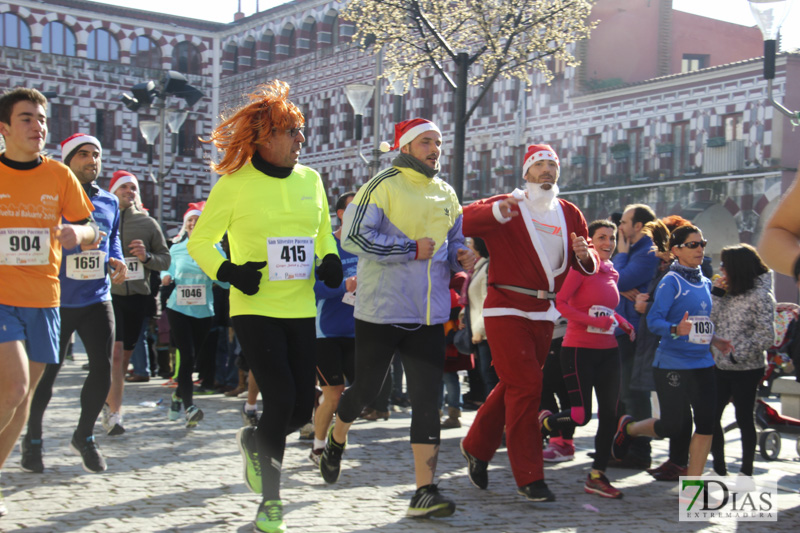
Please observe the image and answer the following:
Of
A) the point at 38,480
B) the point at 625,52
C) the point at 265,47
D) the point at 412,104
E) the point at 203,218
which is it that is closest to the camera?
the point at 203,218

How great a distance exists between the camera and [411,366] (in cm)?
625

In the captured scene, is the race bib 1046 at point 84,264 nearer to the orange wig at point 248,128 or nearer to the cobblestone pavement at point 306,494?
the cobblestone pavement at point 306,494

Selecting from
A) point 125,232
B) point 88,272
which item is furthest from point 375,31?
point 88,272

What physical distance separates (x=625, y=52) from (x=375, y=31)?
77.6 ft

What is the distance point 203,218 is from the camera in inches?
229

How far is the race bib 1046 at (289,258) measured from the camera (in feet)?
18.8

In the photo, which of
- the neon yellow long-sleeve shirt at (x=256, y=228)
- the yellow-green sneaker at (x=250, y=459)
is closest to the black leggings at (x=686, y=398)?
the neon yellow long-sleeve shirt at (x=256, y=228)

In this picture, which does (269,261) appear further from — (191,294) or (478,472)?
(191,294)

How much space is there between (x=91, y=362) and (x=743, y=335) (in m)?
4.45

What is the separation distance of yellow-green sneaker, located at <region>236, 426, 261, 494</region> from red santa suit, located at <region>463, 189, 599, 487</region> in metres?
1.57

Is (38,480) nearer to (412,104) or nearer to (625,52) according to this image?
(625,52)

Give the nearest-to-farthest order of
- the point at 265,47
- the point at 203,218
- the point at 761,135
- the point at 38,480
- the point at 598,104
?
the point at 203,218, the point at 38,480, the point at 761,135, the point at 598,104, the point at 265,47

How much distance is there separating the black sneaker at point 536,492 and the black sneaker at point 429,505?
2.16ft

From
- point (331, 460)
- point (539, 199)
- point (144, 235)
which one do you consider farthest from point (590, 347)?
point (144, 235)
